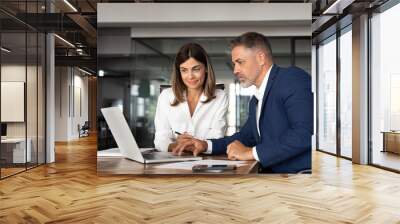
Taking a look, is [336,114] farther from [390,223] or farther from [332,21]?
[390,223]

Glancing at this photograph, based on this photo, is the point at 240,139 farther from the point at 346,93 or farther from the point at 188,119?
the point at 346,93

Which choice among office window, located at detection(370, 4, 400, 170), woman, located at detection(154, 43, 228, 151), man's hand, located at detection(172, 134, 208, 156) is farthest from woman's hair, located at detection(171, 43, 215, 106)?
office window, located at detection(370, 4, 400, 170)

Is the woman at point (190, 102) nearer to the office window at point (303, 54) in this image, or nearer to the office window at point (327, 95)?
the office window at point (303, 54)

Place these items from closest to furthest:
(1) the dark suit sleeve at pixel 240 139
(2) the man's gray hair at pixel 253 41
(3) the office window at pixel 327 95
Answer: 1. (1) the dark suit sleeve at pixel 240 139
2. (2) the man's gray hair at pixel 253 41
3. (3) the office window at pixel 327 95

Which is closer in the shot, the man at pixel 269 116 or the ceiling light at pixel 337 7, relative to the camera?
the man at pixel 269 116

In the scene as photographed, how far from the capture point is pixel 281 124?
5812 mm

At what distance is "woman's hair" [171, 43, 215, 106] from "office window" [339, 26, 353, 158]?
149 inches

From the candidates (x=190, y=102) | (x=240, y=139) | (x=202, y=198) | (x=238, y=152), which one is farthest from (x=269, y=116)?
(x=202, y=198)

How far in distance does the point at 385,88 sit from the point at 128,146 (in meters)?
4.68

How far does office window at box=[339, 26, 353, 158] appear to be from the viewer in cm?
878

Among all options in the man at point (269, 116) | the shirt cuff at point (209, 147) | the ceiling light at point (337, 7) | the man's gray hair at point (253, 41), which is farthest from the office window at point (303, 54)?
the shirt cuff at point (209, 147)

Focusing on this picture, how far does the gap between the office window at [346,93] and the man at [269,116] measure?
299 cm

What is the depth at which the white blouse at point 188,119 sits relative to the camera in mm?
5934

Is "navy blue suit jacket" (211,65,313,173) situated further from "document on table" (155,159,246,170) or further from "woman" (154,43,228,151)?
"woman" (154,43,228,151)
